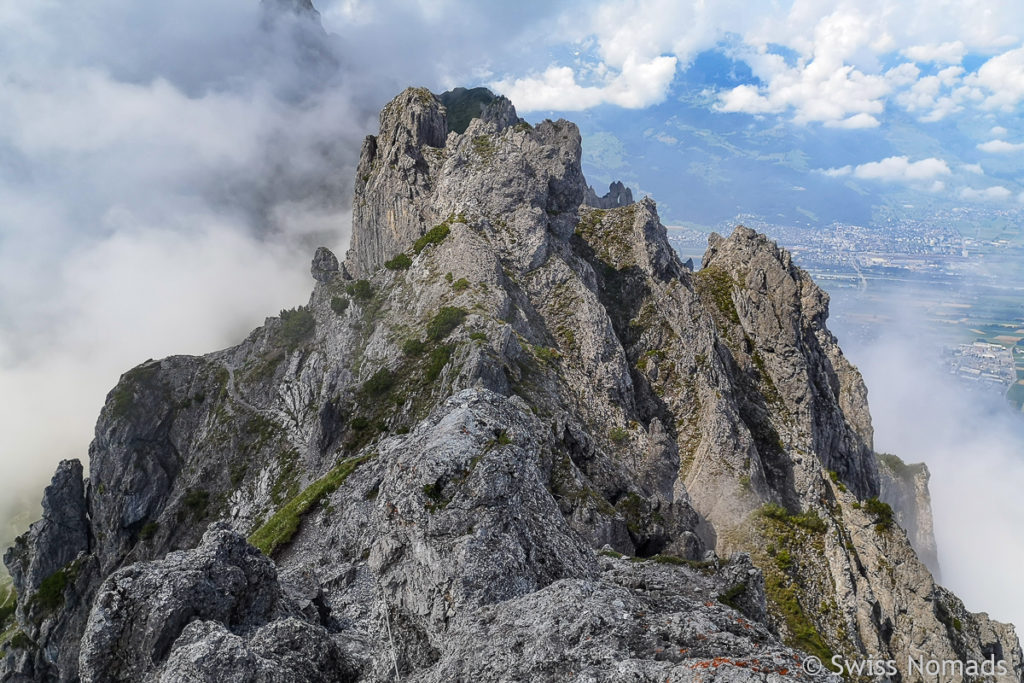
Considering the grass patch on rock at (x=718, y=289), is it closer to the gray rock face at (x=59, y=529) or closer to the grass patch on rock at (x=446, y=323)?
the grass patch on rock at (x=446, y=323)

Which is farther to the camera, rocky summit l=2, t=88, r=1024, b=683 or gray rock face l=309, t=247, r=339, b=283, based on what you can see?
gray rock face l=309, t=247, r=339, b=283

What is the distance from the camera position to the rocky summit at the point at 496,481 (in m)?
16.6

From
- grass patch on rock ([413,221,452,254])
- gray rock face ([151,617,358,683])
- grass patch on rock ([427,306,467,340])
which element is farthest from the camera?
grass patch on rock ([413,221,452,254])

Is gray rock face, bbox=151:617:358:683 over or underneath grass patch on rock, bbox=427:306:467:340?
underneath

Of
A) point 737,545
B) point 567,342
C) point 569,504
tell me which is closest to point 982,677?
point 737,545

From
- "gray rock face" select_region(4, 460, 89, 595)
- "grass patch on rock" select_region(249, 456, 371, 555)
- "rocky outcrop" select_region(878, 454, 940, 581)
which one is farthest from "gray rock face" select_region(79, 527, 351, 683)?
"rocky outcrop" select_region(878, 454, 940, 581)

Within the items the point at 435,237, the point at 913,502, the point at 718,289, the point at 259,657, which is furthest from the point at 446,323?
the point at 913,502

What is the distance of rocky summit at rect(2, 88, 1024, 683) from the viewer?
16562 millimetres

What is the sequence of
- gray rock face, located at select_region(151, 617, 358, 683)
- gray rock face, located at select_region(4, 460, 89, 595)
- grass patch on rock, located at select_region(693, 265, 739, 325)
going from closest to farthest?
gray rock face, located at select_region(151, 617, 358, 683) < gray rock face, located at select_region(4, 460, 89, 595) < grass patch on rock, located at select_region(693, 265, 739, 325)

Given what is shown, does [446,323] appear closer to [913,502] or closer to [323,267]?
[323,267]

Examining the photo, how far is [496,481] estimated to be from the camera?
1936 centimetres

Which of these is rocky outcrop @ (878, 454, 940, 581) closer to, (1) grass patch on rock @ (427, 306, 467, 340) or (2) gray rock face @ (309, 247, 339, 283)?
(1) grass patch on rock @ (427, 306, 467, 340)

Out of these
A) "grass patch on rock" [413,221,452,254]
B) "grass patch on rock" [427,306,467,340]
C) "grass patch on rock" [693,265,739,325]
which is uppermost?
"grass patch on rock" [413,221,452,254]

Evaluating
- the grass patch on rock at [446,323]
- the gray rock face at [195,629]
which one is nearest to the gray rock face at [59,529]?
the grass patch on rock at [446,323]
